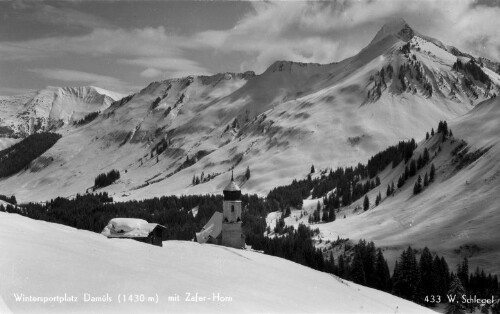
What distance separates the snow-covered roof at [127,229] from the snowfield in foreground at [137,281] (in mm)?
35572

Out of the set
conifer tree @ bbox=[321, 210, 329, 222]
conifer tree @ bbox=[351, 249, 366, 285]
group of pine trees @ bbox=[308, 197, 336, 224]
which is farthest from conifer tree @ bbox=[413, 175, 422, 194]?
conifer tree @ bbox=[351, 249, 366, 285]

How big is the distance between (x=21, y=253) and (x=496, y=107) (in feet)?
660

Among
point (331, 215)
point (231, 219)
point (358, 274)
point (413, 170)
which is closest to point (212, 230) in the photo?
point (231, 219)

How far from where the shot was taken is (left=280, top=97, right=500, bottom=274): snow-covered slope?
113m

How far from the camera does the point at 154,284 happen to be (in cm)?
2372

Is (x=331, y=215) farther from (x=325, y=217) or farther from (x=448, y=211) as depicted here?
(x=448, y=211)

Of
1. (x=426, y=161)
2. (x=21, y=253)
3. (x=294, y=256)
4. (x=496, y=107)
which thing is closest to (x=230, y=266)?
(x=21, y=253)

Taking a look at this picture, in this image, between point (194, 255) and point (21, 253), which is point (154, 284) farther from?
point (194, 255)

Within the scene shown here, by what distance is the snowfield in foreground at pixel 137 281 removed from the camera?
2048cm

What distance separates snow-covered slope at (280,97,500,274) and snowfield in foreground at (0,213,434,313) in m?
79.6

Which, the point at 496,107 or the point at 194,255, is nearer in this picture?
the point at 194,255

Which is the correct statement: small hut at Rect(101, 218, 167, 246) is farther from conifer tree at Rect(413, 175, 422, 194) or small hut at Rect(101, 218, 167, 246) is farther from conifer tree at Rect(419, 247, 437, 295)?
conifer tree at Rect(413, 175, 422, 194)

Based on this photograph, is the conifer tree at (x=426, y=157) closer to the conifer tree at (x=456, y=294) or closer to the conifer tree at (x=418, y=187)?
the conifer tree at (x=418, y=187)

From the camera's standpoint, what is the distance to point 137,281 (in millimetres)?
23516
